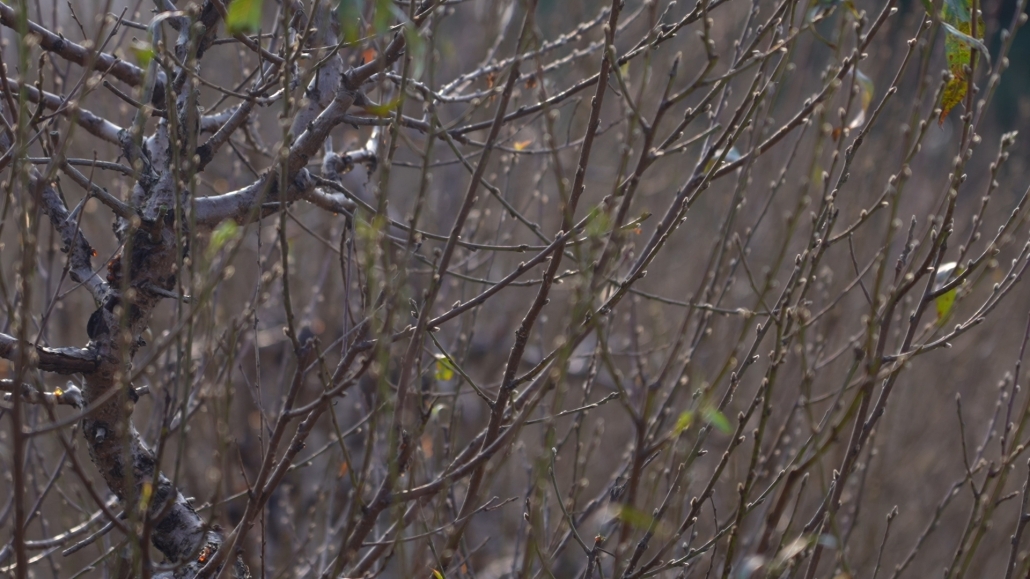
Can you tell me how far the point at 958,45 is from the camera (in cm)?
183

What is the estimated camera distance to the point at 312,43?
2264mm

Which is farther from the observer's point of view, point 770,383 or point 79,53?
point 79,53

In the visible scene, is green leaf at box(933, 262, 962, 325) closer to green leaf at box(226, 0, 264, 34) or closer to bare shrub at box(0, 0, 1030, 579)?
bare shrub at box(0, 0, 1030, 579)

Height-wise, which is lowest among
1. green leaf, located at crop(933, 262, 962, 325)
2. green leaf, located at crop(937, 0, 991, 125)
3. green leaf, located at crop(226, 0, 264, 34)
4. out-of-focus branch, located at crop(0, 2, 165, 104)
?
green leaf, located at crop(933, 262, 962, 325)

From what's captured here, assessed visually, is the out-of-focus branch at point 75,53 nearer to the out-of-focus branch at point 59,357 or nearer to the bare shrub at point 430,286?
the bare shrub at point 430,286

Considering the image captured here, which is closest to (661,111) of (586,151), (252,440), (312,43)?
(586,151)

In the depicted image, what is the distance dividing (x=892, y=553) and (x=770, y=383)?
6.19m

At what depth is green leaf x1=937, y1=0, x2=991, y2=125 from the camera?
1.73 metres

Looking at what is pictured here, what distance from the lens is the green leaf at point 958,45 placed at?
173 cm

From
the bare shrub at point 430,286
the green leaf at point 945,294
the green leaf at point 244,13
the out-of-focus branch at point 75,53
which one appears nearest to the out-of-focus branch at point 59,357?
the bare shrub at point 430,286

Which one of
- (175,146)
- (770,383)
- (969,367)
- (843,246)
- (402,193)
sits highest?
(402,193)

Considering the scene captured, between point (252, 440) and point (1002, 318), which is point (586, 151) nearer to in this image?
point (252, 440)

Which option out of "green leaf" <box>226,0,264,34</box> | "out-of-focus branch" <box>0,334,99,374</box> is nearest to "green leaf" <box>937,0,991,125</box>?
"green leaf" <box>226,0,264,34</box>

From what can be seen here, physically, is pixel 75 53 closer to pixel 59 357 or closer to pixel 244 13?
pixel 59 357
